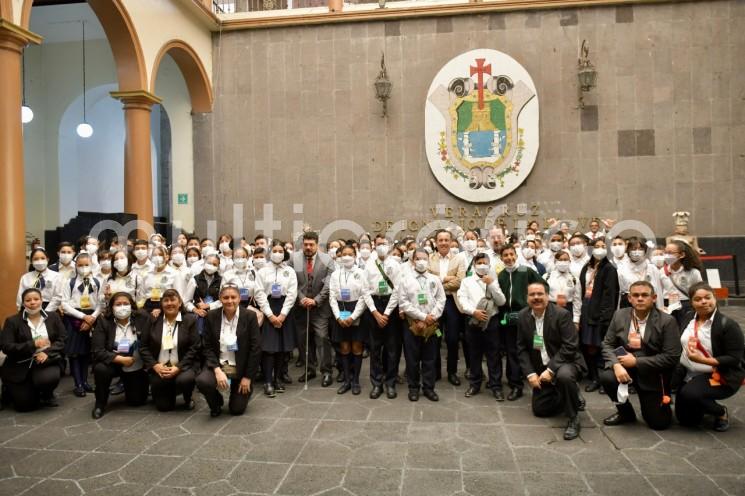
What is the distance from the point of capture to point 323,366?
7051 mm

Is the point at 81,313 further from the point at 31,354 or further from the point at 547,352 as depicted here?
the point at 547,352

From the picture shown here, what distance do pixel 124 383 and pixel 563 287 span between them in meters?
5.10

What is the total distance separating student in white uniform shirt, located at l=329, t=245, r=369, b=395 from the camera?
6.62m

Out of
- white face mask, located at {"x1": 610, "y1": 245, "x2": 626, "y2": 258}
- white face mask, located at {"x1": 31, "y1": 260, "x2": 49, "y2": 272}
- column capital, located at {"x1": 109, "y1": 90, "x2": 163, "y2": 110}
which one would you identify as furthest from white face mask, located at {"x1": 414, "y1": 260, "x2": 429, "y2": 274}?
column capital, located at {"x1": 109, "y1": 90, "x2": 163, "y2": 110}

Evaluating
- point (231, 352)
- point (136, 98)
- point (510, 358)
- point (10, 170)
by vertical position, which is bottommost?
point (510, 358)

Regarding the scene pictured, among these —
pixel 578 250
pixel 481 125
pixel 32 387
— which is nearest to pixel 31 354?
pixel 32 387

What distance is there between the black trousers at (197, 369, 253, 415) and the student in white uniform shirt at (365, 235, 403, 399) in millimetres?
1444

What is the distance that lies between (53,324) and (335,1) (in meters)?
11.1

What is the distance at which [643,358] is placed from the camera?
16.8 feet

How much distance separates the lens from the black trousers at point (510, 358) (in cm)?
626

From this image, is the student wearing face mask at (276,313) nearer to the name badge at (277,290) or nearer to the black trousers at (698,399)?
the name badge at (277,290)

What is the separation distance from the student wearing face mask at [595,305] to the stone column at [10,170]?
26.3 feet

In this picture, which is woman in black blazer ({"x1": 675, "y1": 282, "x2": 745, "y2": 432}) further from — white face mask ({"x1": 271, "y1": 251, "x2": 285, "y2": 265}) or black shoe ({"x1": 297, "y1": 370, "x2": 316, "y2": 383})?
white face mask ({"x1": 271, "y1": 251, "x2": 285, "y2": 265})

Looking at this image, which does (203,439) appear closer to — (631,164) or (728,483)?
(728,483)
